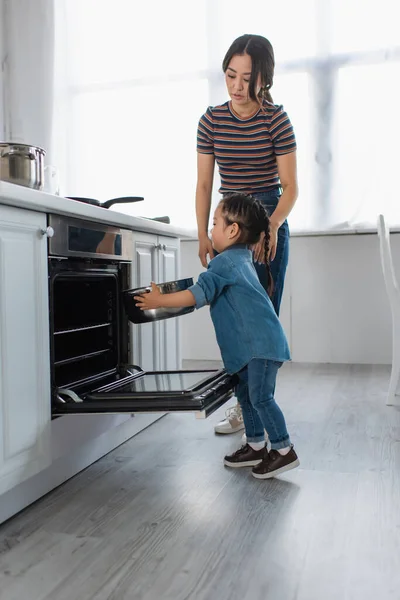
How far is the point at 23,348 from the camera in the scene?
142 centimetres

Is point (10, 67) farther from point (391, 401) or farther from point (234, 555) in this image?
point (234, 555)

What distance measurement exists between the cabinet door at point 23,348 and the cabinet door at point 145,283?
602 mm

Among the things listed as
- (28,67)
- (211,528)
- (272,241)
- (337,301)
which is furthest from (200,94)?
(211,528)

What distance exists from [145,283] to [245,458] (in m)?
0.73

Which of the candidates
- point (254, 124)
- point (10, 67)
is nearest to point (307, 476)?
point (254, 124)

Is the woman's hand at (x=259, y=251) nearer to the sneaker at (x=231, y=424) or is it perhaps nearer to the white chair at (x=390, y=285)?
the sneaker at (x=231, y=424)

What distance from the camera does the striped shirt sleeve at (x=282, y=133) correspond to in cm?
204

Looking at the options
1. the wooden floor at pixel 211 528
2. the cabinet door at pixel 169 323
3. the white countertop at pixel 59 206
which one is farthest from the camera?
the cabinet door at pixel 169 323

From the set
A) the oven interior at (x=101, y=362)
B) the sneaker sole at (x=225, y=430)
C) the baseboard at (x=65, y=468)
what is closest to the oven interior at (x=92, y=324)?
the oven interior at (x=101, y=362)

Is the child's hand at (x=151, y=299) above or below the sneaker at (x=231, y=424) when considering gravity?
above

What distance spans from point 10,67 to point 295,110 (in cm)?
197

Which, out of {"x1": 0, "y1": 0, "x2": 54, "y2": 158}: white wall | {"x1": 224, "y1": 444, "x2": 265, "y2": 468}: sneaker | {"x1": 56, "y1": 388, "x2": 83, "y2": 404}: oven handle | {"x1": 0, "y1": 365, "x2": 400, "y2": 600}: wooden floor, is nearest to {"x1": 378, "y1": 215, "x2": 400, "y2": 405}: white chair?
{"x1": 0, "y1": 365, "x2": 400, "y2": 600}: wooden floor

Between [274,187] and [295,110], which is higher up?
[295,110]

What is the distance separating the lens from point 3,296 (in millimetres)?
1345
